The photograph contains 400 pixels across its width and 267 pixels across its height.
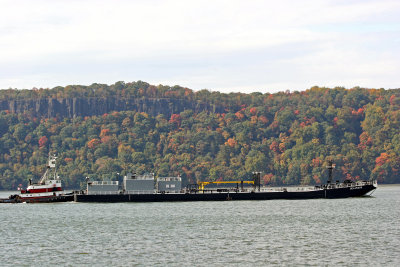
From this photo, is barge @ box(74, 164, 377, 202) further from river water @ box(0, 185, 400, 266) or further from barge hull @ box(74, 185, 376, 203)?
river water @ box(0, 185, 400, 266)

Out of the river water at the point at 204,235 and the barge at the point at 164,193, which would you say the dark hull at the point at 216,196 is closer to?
the barge at the point at 164,193

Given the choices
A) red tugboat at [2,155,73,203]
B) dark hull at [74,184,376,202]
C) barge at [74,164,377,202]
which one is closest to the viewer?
barge at [74,164,377,202]

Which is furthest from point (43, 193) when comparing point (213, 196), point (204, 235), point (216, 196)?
point (204, 235)

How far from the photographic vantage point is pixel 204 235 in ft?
320

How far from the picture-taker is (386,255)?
78.1 m

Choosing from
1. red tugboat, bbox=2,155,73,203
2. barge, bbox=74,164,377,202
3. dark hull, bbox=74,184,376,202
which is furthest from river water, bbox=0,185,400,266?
red tugboat, bbox=2,155,73,203

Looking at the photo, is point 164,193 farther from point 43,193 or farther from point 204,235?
point 204,235

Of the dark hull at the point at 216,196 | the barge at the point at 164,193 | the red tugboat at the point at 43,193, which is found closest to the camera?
the barge at the point at 164,193

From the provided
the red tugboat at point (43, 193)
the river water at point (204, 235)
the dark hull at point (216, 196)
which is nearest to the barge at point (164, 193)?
the dark hull at point (216, 196)

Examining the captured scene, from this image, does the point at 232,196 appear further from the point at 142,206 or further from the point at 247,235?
the point at 247,235

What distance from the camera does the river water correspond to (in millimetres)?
77750

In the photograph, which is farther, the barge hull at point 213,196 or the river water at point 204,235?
the barge hull at point 213,196

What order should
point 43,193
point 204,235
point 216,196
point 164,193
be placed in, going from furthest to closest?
point 216,196, point 43,193, point 164,193, point 204,235

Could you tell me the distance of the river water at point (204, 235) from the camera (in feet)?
255
